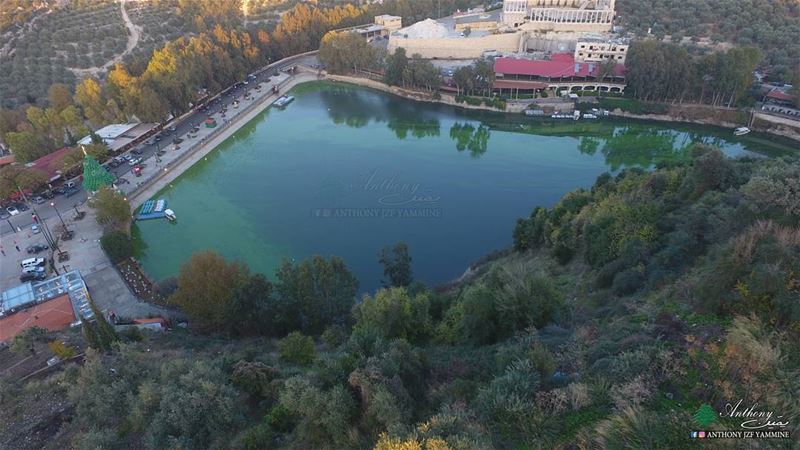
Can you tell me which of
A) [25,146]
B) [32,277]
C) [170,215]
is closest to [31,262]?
[32,277]

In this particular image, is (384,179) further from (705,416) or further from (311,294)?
(705,416)

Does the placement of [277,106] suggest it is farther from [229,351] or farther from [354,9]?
[229,351]

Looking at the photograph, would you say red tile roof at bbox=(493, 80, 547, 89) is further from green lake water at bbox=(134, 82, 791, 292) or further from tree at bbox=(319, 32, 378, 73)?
tree at bbox=(319, 32, 378, 73)

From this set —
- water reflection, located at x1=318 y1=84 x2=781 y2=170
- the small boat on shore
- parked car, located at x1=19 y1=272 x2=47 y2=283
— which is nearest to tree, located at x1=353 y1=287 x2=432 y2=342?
parked car, located at x1=19 y1=272 x2=47 y2=283

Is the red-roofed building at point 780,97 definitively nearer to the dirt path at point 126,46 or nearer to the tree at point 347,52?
the tree at point 347,52

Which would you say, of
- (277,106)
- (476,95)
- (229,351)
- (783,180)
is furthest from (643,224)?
(277,106)
